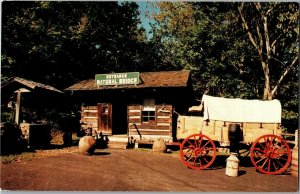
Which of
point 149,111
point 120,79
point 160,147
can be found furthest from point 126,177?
point 120,79

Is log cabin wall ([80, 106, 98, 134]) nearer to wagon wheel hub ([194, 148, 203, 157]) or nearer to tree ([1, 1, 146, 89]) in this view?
tree ([1, 1, 146, 89])

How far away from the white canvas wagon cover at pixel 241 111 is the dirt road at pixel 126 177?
79.2 inches

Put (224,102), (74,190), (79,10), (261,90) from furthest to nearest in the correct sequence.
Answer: (79,10), (261,90), (224,102), (74,190)

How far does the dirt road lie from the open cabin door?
15.2ft

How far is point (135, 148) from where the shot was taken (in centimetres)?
1543

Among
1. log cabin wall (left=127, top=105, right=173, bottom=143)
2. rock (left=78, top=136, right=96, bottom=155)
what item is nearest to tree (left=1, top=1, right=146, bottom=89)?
log cabin wall (left=127, top=105, right=173, bottom=143)

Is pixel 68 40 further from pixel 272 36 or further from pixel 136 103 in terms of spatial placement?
pixel 272 36

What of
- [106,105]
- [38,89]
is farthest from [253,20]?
[38,89]

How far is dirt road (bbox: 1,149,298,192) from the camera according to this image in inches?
329

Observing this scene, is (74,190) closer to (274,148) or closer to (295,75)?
(274,148)

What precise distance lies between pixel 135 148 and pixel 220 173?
6273 millimetres

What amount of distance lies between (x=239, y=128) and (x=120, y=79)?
26.0 feet

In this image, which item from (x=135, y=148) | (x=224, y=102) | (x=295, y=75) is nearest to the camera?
(x=224, y=102)

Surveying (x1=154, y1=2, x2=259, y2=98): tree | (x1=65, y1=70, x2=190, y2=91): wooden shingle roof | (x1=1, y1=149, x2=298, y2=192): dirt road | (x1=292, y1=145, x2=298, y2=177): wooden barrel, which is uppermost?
(x1=154, y1=2, x2=259, y2=98): tree
